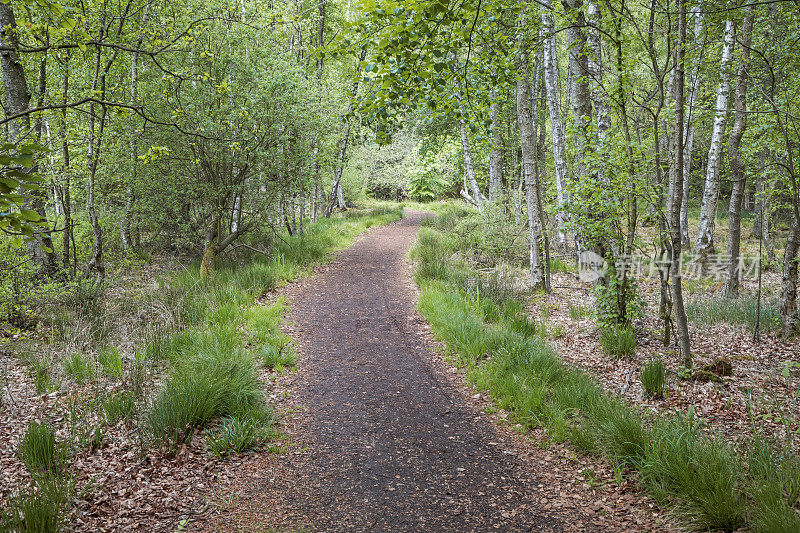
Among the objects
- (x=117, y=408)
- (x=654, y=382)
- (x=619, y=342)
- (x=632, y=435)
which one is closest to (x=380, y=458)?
(x=632, y=435)

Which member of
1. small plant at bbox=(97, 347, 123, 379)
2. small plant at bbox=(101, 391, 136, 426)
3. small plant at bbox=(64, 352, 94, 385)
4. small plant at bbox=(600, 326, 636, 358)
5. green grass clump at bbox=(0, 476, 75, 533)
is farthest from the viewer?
small plant at bbox=(600, 326, 636, 358)

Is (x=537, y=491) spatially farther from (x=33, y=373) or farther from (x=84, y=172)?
(x=84, y=172)

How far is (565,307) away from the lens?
27.8ft

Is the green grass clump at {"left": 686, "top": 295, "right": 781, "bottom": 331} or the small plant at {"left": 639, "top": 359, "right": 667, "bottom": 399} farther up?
the small plant at {"left": 639, "top": 359, "right": 667, "bottom": 399}

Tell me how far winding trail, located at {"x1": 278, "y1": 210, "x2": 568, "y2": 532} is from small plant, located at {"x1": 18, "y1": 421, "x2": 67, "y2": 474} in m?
1.82

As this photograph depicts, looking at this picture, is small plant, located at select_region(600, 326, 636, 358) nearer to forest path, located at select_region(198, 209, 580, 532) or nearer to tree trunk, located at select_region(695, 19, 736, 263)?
forest path, located at select_region(198, 209, 580, 532)

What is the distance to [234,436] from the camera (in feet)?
13.7

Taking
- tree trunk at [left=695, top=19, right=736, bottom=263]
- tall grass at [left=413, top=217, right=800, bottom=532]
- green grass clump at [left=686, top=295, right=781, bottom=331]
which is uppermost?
tree trunk at [left=695, top=19, right=736, bottom=263]

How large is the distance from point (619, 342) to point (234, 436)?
4.90 meters

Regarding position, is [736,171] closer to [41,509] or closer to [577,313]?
[577,313]

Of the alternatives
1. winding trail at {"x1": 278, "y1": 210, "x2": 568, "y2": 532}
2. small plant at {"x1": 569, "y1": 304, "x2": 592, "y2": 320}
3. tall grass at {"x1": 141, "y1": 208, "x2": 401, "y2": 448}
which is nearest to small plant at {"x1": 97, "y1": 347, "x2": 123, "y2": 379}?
tall grass at {"x1": 141, "y1": 208, "x2": 401, "y2": 448}

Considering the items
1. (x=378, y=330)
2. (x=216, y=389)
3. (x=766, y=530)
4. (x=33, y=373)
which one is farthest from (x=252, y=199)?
(x=766, y=530)

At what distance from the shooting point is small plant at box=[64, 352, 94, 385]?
504cm

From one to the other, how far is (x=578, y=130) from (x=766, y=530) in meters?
4.67
